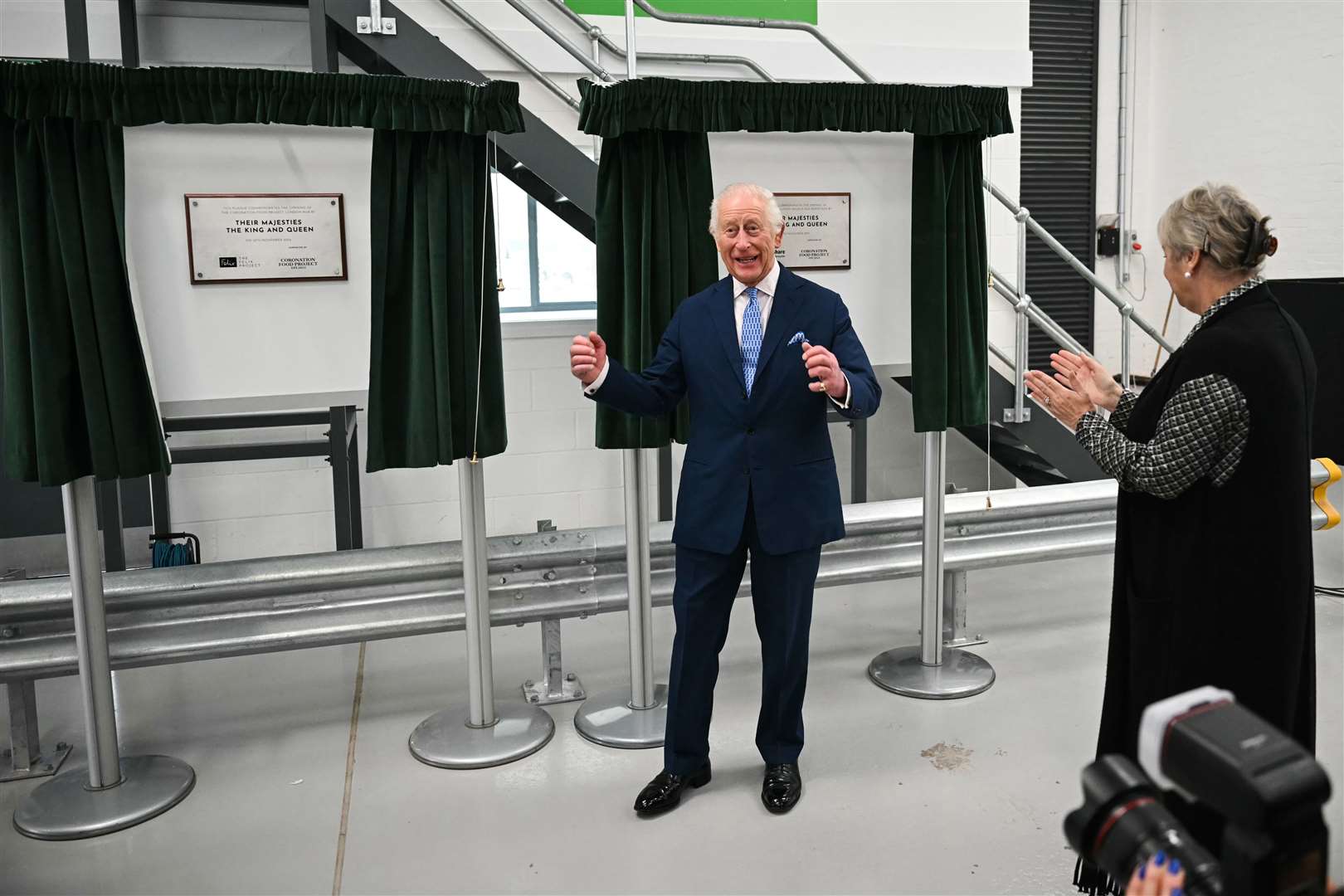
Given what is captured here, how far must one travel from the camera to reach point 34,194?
2.74 m

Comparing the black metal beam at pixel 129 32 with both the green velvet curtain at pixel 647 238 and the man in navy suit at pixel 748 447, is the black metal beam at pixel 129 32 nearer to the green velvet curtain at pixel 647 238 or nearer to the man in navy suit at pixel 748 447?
the green velvet curtain at pixel 647 238

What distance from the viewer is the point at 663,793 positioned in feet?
9.61

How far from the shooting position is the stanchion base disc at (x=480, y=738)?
3.25 m

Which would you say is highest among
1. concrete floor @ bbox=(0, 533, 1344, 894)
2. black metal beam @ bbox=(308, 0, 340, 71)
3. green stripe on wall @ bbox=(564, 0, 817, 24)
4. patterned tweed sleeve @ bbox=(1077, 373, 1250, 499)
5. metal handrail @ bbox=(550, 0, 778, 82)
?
green stripe on wall @ bbox=(564, 0, 817, 24)

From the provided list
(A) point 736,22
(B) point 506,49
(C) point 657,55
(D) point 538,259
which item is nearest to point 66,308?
(B) point 506,49

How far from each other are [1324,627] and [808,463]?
2953 millimetres

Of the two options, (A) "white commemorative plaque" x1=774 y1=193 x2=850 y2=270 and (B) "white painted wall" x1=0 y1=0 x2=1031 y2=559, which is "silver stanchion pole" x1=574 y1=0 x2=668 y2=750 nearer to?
(A) "white commemorative plaque" x1=774 y1=193 x2=850 y2=270

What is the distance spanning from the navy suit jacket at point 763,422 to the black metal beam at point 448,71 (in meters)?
1.44

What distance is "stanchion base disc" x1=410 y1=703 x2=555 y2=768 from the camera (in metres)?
3.25

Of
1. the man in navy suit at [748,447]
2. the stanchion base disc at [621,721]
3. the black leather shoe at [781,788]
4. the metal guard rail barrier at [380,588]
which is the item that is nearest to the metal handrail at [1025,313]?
the metal guard rail barrier at [380,588]

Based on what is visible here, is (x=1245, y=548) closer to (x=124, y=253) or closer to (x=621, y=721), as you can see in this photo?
(x=621, y=721)

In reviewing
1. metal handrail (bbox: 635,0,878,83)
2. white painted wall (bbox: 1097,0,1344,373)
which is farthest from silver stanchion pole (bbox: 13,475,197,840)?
white painted wall (bbox: 1097,0,1344,373)

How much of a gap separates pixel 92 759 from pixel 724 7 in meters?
4.82

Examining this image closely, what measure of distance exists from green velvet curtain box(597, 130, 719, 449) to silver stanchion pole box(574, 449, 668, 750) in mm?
223
